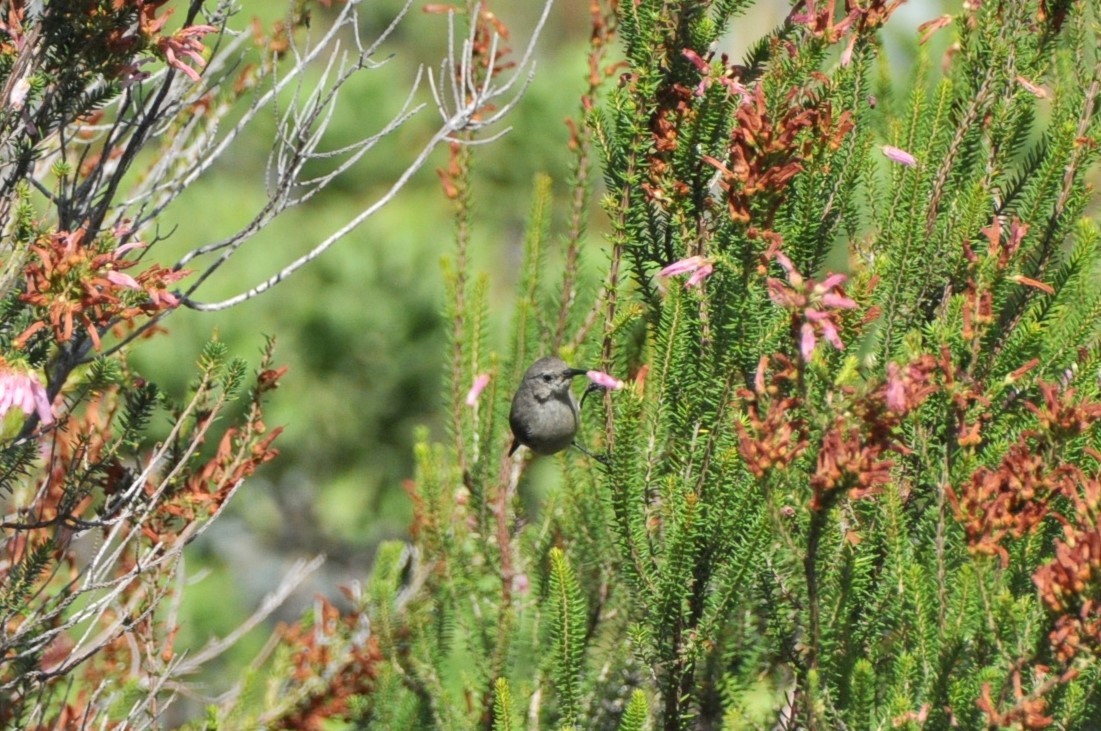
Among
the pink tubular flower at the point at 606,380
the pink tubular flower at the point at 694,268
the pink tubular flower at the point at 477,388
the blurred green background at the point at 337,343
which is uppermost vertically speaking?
the blurred green background at the point at 337,343

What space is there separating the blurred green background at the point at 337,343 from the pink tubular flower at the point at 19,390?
6935 millimetres

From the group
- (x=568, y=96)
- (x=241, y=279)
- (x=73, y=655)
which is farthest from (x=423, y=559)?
(x=568, y=96)

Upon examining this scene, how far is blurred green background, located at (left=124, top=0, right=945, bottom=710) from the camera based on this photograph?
412 inches

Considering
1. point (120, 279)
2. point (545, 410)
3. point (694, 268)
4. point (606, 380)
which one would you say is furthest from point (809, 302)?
point (545, 410)

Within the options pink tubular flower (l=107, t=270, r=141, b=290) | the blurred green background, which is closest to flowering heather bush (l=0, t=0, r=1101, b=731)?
pink tubular flower (l=107, t=270, r=141, b=290)

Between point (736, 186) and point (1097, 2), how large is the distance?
54.8 inches

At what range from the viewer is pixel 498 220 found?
14.8 metres

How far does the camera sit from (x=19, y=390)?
2508 millimetres

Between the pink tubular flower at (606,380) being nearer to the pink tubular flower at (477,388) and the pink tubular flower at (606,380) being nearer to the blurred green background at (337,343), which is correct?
the pink tubular flower at (477,388)

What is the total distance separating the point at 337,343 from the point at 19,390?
889cm

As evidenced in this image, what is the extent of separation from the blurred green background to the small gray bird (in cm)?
544

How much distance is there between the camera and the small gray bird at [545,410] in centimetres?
397

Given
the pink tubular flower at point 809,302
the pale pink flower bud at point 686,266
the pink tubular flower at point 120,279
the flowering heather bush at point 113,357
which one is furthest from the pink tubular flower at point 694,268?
the pink tubular flower at point 120,279

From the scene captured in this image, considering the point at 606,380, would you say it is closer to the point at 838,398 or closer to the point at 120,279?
the point at 838,398
